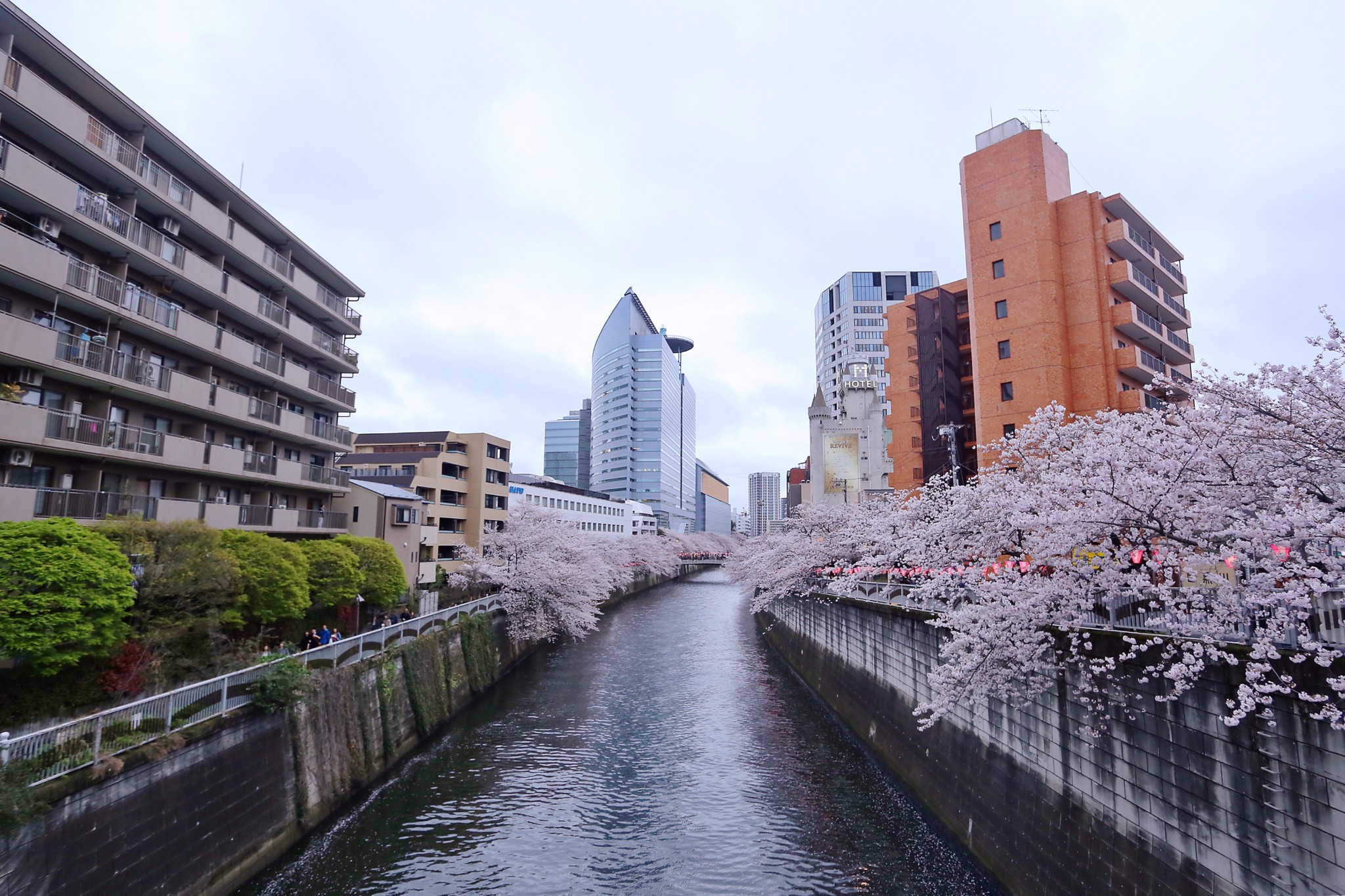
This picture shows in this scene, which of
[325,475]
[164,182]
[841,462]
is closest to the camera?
[164,182]

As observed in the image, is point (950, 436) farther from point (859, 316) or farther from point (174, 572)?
point (859, 316)

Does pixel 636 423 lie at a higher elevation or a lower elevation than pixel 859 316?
lower

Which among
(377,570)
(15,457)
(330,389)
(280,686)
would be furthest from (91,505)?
(330,389)

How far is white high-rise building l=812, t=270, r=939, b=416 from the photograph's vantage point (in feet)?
378

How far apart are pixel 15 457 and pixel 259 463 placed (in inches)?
385

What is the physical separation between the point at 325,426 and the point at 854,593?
2687 centimetres

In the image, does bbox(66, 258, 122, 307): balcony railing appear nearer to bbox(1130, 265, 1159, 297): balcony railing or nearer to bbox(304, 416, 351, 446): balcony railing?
bbox(304, 416, 351, 446): balcony railing

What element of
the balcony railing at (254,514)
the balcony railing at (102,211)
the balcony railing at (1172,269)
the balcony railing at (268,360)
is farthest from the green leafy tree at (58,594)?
the balcony railing at (1172,269)

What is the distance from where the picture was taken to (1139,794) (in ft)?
34.3

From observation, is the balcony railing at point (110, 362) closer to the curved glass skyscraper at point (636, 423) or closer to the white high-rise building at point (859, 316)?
the white high-rise building at point (859, 316)

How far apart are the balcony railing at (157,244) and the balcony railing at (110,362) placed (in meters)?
3.58

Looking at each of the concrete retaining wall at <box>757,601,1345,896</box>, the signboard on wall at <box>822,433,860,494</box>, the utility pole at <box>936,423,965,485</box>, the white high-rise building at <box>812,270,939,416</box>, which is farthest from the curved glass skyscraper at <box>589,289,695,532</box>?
the concrete retaining wall at <box>757,601,1345,896</box>

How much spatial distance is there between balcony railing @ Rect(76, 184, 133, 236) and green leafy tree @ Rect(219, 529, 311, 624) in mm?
9874

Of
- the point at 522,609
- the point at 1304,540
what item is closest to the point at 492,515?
the point at 522,609
